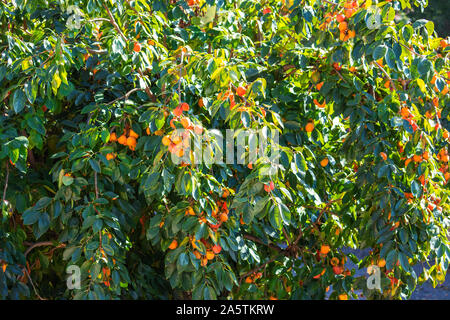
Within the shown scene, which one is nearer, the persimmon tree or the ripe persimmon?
the persimmon tree

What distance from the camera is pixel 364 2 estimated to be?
2.13 meters

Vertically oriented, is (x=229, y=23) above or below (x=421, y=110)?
above

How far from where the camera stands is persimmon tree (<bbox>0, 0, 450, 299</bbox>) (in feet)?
6.23

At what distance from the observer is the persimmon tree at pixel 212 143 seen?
1.90m

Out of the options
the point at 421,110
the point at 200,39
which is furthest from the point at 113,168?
the point at 421,110

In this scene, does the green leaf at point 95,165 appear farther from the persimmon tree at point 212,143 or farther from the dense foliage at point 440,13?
the dense foliage at point 440,13

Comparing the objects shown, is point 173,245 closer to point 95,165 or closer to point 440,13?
point 95,165

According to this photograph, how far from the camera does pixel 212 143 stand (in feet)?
6.00

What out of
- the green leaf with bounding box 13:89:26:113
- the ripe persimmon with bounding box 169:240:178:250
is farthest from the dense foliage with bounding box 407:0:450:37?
the green leaf with bounding box 13:89:26:113

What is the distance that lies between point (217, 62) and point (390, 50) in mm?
596

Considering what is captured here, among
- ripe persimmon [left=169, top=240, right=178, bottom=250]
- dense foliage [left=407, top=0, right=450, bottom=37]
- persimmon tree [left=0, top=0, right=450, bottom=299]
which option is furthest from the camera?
dense foliage [left=407, top=0, right=450, bottom=37]

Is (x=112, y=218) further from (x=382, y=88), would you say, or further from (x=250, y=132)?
(x=382, y=88)

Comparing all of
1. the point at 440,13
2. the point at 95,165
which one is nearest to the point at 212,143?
the point at 95,165

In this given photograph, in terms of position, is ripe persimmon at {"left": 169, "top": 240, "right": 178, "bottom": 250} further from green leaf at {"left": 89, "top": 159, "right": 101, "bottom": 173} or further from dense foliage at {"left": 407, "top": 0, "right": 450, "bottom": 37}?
dense foliage at {"left": 407, "top": 0, "right": 450, "bottom": 37}
